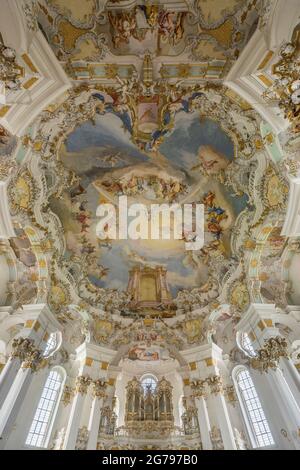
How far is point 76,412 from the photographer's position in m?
13.0

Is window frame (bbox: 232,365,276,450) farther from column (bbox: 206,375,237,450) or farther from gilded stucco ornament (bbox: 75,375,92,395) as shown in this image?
gilded stucco ornament (bbox: 75,375,92,395)

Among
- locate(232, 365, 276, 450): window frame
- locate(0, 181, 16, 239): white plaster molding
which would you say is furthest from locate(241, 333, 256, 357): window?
locate(0, 181, 16, 239): white plaster molding

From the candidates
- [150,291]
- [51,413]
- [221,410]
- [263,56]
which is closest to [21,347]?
[51,413]

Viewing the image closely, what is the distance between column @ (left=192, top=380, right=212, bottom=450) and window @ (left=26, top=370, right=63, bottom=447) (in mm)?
7040

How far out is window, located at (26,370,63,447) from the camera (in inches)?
472

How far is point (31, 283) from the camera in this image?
1361 cm

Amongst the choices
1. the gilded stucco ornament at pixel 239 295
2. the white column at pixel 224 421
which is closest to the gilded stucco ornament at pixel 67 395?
the white column at pixel 224 421

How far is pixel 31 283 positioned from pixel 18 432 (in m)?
6.19

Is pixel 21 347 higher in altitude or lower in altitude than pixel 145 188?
lower

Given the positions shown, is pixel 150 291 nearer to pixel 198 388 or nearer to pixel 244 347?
pixel 198 388

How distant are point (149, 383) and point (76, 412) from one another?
5460 millimetres

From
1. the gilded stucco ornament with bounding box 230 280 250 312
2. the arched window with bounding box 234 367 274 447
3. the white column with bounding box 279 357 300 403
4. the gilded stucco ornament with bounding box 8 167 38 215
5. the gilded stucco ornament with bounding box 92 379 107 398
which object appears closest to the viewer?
the white column with bounding box 279 357 300 403

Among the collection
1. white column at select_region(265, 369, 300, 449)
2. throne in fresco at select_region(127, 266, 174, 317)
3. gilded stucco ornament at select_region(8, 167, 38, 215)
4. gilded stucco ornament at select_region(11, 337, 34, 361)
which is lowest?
white column at select_region(265, 369, 300, 449)
